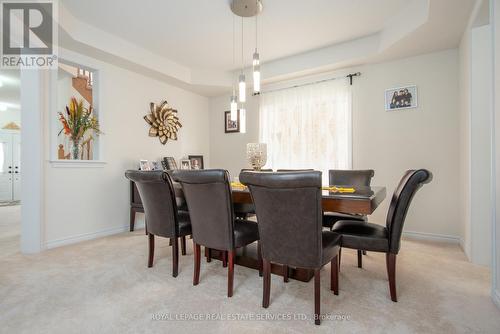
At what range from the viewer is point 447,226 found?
9.73 ft

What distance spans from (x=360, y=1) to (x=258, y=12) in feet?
3.32

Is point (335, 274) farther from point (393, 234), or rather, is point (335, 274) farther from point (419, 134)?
point (419, 134)

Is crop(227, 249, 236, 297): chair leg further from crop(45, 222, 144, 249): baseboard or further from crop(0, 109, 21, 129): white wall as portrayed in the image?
crop(0, 109, 21, 129): white wall

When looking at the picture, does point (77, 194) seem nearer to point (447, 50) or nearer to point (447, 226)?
point (447, 226)

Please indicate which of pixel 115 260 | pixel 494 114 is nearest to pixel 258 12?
pixel 494 114

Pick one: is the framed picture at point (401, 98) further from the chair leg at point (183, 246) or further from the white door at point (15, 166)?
the white door at point (15, 166)

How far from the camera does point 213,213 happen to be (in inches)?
66.9

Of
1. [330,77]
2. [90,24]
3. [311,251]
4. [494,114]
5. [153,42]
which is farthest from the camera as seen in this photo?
[330,77]

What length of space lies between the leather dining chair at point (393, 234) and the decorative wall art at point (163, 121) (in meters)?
3.25

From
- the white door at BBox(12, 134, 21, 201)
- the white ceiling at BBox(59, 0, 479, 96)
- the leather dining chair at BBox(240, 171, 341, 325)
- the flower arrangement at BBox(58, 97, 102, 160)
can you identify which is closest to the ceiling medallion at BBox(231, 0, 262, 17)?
the white ceiling at BBox(59, 0, 479, 96)

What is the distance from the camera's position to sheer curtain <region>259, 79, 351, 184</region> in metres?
3.55

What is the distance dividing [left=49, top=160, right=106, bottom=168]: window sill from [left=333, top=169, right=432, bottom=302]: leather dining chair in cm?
306

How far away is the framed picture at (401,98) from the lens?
308cm

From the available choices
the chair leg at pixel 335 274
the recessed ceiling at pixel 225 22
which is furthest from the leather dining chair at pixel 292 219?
the recessed ceiling at pixel 225 22
